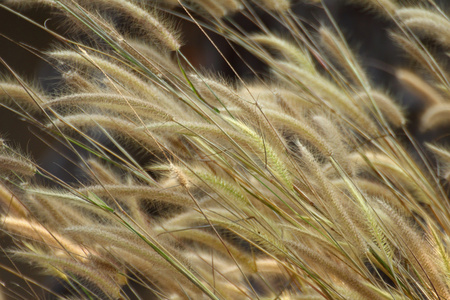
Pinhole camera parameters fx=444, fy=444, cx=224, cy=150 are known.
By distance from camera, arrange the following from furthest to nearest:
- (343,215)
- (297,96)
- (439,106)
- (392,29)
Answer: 1. (392,29)
2. (439,106)
3. (297,96)
4. (343,215)

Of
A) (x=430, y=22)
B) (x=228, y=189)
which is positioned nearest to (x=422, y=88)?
(x=430, y=22)

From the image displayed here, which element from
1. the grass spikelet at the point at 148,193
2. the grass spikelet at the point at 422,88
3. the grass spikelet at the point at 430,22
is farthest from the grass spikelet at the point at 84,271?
the grass spikelet at the point at 422,88

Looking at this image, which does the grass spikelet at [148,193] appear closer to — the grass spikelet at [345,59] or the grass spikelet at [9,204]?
the grass spikelet at [9,204]

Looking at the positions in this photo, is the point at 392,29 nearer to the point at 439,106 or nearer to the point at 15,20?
the point at 439,106

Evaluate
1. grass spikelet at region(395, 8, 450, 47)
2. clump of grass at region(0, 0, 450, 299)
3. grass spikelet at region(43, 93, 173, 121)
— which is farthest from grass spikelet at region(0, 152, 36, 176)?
grass spikelet at region(395, 8, 450, 47)

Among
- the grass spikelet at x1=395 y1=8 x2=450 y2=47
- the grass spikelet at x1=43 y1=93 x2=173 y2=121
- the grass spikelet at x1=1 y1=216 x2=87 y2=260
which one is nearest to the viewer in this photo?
the grass spikelet at x1=43 y1=93 x2=173 y2=121

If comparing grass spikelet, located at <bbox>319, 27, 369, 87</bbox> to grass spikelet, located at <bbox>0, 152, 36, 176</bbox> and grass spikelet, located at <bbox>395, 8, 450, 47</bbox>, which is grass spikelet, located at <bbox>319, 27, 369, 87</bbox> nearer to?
grass spikelet, located at <bbox>395, 8, 450, 47</bbox>

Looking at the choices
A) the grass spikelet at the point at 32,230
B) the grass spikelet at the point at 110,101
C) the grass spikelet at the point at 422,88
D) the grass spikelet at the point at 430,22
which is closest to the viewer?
the grass spikelet at the point at 110,101

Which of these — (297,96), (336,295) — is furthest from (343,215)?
(297,96)
